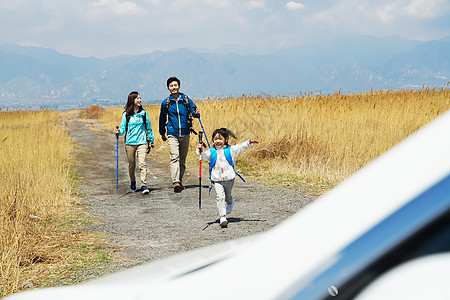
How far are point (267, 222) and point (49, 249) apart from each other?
111 inches

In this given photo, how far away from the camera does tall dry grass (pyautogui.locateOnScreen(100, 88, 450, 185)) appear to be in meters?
9.05

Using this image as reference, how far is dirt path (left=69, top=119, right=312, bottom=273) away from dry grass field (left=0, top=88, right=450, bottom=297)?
42 cm

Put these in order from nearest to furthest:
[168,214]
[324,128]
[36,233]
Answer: [36,233] < [168,214] < [324,128]

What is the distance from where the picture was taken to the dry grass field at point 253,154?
169 inches

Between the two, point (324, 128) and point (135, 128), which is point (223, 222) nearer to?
point (135, 128)

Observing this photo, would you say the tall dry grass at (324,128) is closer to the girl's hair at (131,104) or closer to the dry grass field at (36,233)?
the girl's hair at (131,104)

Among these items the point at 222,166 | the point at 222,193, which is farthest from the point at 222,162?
the point at 222,193

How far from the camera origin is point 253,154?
10.8 m

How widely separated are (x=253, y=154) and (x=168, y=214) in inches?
182

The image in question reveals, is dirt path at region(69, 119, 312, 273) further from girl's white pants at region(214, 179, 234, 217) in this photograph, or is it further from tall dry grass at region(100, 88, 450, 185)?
tall dry grass at region(100, 88, 450, 185)

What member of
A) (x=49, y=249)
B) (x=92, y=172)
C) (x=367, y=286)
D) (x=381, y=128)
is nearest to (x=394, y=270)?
(x=367, y=286)

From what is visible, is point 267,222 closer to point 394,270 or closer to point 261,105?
point 394,270

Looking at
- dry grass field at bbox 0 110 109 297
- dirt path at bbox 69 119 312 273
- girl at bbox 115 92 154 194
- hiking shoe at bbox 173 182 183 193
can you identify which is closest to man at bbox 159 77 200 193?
hiking shoe at bbox 173 182 183 193

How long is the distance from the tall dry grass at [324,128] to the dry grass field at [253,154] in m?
0.03
